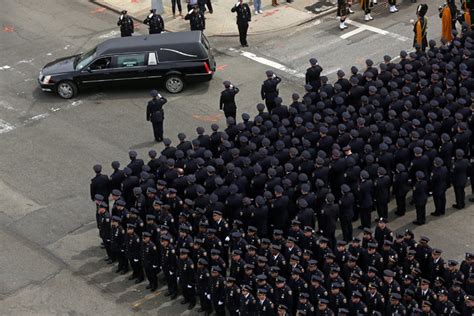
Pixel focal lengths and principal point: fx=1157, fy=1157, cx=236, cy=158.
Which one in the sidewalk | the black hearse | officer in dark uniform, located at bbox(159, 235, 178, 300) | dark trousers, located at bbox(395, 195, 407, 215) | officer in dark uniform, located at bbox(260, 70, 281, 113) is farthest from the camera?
the sidewalk

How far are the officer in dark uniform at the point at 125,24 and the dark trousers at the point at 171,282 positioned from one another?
12.9 m

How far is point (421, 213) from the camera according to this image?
26453mm

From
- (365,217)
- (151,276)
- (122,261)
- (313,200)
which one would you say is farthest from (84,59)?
(365,217)

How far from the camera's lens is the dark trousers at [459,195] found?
88.1ft

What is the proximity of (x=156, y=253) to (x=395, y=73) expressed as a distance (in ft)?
29.7

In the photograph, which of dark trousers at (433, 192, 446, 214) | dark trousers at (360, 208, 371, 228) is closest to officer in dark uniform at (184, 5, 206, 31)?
dark trousers at (360, 208, 371, 228)

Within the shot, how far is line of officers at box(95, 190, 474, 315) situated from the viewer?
859 inches

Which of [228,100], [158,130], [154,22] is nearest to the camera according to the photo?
[158,130]

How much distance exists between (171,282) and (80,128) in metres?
8.34

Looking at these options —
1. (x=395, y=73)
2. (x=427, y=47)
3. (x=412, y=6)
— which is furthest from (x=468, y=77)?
(x=412, y=6)

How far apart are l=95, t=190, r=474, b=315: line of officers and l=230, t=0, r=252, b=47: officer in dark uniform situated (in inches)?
Result: 456

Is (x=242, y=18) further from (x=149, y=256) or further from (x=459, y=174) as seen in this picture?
(x=149, y=256)

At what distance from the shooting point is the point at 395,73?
1172 inches

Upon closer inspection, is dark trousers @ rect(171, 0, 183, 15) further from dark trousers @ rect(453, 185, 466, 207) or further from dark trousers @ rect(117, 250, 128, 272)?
→ dark trousers @ rect(117, 250, 128, 272)
